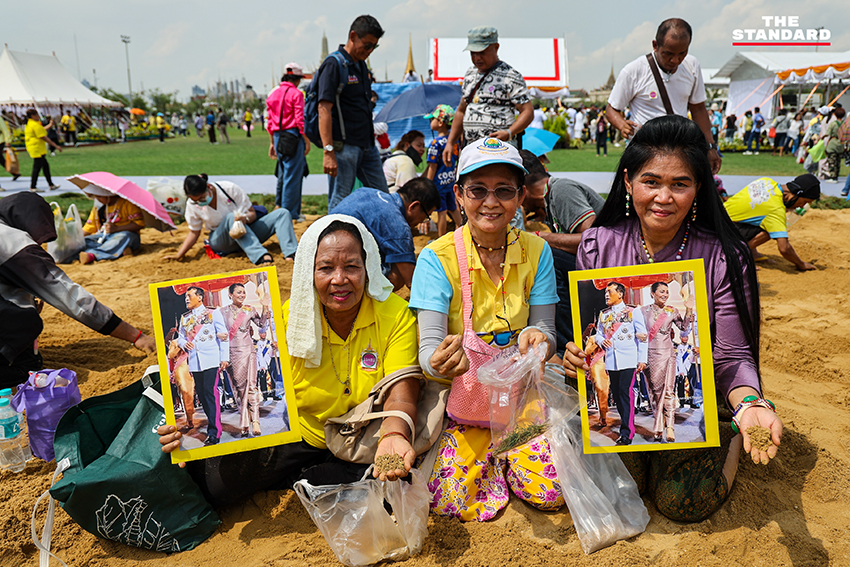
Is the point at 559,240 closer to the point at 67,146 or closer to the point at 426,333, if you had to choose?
the point at 426,333

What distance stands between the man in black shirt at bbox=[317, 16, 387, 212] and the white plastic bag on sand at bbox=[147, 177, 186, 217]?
3057 mm

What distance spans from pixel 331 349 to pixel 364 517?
0.64 m

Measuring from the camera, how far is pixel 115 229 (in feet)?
21.2

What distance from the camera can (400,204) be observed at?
3898 millimetres

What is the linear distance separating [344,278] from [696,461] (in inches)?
58.6

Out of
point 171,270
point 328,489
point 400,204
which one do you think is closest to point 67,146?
point 171,270

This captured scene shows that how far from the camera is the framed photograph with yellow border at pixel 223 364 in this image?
2.02 meters

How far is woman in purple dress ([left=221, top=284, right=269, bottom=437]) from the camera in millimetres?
2055

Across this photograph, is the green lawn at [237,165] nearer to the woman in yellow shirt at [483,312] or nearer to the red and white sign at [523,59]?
the red and white sign at [523,59]

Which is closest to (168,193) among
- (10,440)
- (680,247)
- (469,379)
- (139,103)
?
(10,440)

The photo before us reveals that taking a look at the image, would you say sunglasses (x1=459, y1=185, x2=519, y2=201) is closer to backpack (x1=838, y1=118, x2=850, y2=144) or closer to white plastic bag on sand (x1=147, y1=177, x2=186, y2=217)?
white plastic bag on sand (x1=147, y1=177, x2=186, y2=217)

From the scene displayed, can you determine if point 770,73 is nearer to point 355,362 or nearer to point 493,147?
point 493,147

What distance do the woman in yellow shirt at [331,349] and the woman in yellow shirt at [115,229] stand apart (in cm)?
497

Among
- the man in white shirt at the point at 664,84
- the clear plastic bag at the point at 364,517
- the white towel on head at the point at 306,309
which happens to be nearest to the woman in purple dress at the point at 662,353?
the clear plastic bag at the point at 364,517
